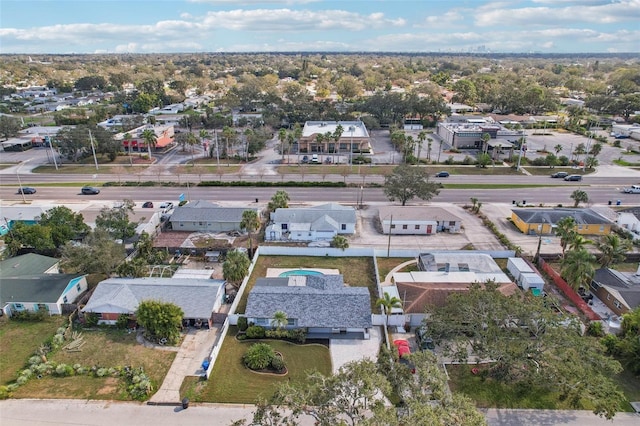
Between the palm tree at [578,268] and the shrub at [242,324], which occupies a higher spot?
the palm tree at [578,268]

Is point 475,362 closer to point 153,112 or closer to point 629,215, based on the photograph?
point 629,215

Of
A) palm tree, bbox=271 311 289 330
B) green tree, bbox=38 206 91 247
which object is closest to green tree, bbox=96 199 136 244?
green tree, bbox=38 206 91 247

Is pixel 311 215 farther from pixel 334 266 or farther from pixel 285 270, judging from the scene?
pixel 285 270

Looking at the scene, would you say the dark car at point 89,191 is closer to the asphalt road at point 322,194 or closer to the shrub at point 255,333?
the asphalt road at point 322,194

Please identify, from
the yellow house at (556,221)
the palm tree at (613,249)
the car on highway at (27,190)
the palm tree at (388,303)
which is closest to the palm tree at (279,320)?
the palm tree at (388,303)

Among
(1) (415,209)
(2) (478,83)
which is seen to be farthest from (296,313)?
(2) (478,83)

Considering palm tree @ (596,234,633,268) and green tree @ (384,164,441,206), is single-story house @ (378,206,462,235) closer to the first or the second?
green tree @ (384,164,441,206)
